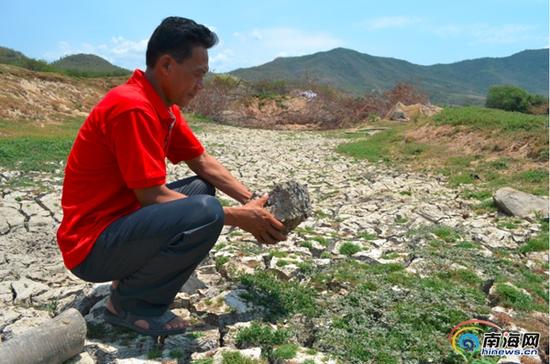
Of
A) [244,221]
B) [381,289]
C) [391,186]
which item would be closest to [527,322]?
[381,289]

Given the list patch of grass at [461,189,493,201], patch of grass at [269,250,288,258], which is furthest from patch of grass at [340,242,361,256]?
patch of grass at [461,189,493,201]

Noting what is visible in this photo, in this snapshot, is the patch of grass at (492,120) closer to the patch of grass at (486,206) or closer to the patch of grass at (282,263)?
the patch of grass at (486,206)

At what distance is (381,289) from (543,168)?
5628mm

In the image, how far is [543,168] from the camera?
7867mm

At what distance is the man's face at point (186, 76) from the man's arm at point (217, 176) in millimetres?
639

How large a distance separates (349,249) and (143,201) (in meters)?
2.31

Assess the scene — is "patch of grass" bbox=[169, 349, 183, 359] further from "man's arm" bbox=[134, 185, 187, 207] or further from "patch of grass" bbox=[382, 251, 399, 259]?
"patch of grass" bbox=[382, 251, 399, 259]

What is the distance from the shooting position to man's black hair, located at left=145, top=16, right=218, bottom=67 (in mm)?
2621

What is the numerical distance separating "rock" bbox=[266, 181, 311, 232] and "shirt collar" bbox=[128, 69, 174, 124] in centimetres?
88

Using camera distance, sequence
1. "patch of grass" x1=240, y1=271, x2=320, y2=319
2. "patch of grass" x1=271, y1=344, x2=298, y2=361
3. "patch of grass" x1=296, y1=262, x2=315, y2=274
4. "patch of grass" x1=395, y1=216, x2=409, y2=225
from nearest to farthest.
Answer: "patch of grass" x1=271, y1=344, x2=298, y2=361
"patch of grass" x1=240, y1=271, x2=320, y2=319
"patch of grass" x1=296, y1=262, x2=315, y2=274
"patch of grass" x1=395, y1=216, x2=409, y2=225

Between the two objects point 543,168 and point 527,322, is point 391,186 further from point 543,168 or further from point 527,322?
point 527,322

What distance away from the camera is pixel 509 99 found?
68.0 ft

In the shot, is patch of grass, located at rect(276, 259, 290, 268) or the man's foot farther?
patch of grass, located at rect(276, 259, 290, 268)

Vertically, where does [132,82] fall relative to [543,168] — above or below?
above
